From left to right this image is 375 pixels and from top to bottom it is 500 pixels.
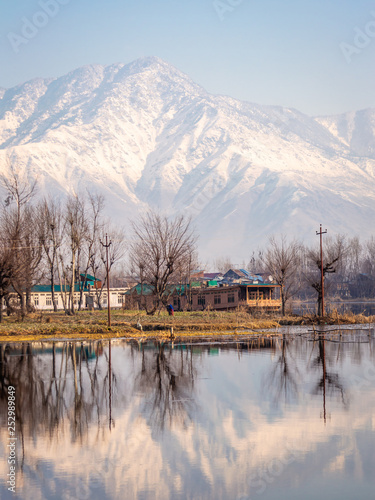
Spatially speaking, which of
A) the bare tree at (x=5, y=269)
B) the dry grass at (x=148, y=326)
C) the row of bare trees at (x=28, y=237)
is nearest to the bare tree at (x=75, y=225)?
the row of bare trees at (x=28, y=237)

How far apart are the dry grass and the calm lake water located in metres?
13.7

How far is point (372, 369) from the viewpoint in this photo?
80.4 feet

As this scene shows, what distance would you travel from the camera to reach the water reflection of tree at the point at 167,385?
53.5 ft

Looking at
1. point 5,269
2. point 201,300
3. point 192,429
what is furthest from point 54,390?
point 201,300

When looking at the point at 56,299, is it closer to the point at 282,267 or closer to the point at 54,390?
the point at 282,267

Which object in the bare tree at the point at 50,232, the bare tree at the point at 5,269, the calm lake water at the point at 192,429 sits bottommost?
the calm lake water at the point at 192,429

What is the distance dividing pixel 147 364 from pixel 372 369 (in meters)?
8.27

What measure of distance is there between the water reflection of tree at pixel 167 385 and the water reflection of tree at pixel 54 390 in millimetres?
1190

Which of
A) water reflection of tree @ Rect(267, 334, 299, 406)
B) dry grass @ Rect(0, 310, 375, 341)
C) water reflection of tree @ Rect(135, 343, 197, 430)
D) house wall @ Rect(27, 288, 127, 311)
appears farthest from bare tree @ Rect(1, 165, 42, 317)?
water reflection of tree @ Rect(267, 334, 299, 406)

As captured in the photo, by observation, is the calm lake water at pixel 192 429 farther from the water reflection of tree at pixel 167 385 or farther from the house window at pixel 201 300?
the house window at pixel 201 300

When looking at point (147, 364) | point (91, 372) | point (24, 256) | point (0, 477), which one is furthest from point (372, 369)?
point (24, 256)

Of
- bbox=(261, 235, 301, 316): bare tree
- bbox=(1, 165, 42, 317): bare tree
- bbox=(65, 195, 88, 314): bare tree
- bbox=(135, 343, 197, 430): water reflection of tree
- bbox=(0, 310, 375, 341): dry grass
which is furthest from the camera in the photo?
bbox=(261, 235, 301, 316): bare tree

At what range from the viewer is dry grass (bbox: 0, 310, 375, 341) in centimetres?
4081

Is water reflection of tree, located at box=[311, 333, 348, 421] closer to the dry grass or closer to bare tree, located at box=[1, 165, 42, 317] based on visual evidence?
the dry grass
